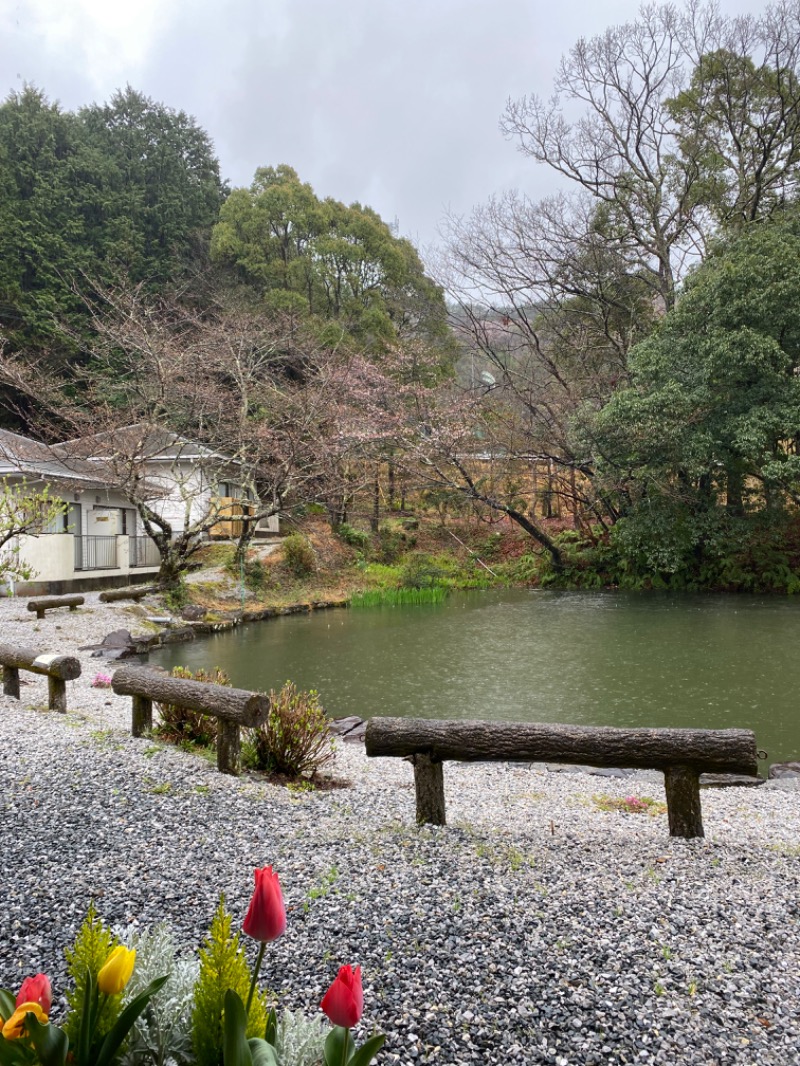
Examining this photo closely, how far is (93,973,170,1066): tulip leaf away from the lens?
3.60 ft

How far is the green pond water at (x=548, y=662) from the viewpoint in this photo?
23.3 feet

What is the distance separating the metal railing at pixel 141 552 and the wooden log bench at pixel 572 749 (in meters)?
15.3

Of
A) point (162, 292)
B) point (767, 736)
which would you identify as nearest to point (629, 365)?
point (767, 736)

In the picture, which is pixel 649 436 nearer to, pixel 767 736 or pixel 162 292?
pixel 767 736

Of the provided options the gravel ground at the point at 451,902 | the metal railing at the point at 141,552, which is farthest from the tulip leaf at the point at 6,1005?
the metal railing at the point at 141,552

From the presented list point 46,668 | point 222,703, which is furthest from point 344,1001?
point 46,668

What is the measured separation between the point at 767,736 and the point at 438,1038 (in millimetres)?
5771

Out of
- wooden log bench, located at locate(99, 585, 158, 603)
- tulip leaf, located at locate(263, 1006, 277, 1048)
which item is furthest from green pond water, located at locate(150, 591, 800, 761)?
tulip leaf, located at locate(263, 1006, 277, 1048)

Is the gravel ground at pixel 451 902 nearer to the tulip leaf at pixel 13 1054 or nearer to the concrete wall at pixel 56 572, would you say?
the tulip leaf at pixel 13 1054

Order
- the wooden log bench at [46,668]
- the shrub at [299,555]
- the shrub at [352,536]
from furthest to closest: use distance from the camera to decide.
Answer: the shrub at [352,536]
the shrub at [299,555]
the wooden log bench at [46,668]

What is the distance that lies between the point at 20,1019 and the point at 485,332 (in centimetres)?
2261

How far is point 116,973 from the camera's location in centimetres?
106

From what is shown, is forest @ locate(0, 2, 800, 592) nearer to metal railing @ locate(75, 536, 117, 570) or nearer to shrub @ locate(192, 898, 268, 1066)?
metal railing @ locate(75, 536, 117, 570)

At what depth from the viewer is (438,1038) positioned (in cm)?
165
